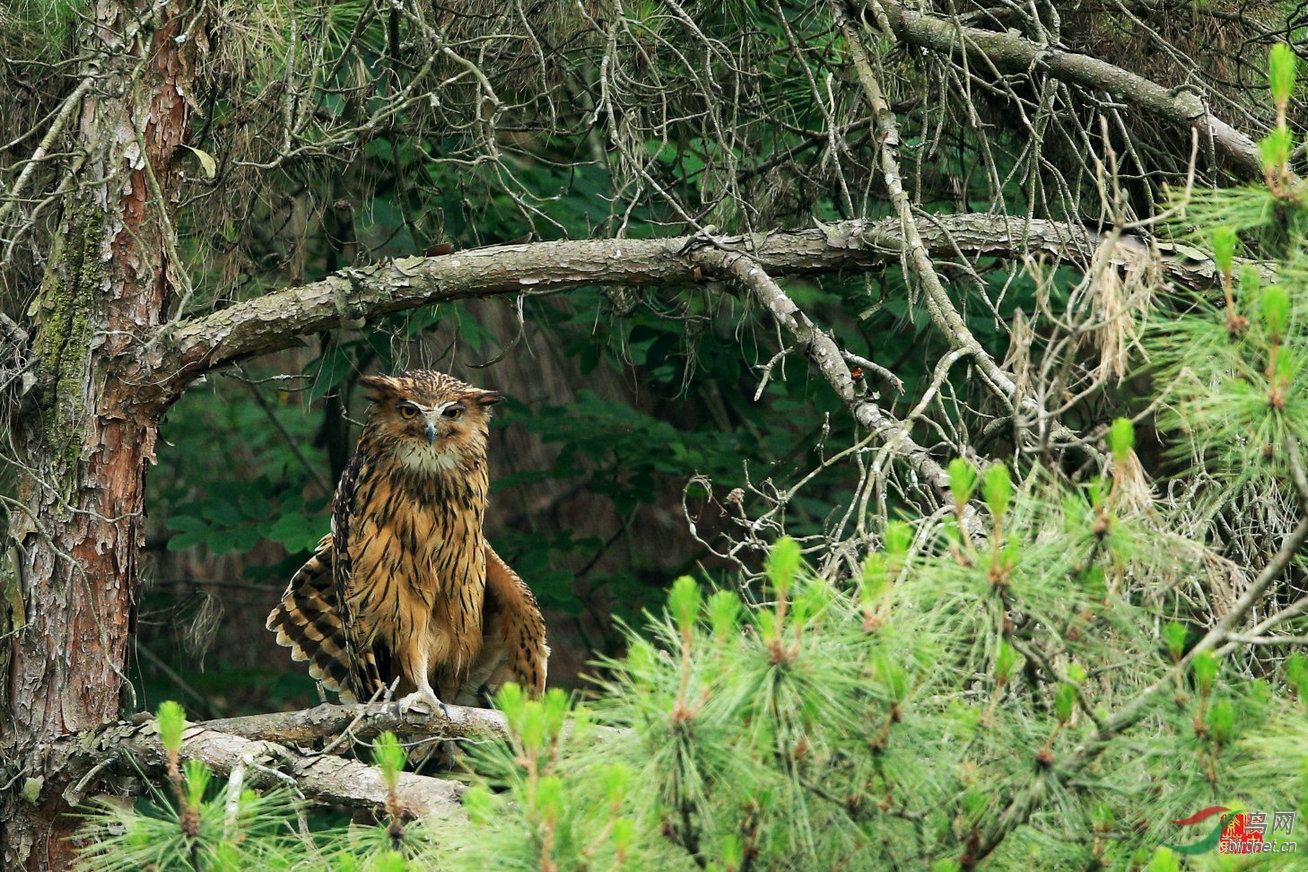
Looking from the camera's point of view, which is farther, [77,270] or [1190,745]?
[77,270]

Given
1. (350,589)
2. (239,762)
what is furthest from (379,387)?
(239,762)

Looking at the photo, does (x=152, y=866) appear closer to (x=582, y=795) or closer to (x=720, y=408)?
(x=582, y=795)

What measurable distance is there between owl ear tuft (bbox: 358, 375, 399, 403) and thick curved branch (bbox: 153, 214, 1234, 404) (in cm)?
49

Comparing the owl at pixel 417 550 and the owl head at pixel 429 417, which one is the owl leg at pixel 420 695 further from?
the owl head at pixel 429 417

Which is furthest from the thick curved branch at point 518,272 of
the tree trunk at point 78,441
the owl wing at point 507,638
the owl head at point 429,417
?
the owl wing at point 507,638

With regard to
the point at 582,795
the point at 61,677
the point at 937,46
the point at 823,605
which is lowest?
the point at 61,677

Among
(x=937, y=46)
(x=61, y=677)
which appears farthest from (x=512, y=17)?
(x=61, y=677)

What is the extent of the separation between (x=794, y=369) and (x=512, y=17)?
1.91 meters

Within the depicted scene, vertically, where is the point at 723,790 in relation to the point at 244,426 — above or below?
above

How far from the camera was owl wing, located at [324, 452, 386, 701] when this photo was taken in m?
4.33

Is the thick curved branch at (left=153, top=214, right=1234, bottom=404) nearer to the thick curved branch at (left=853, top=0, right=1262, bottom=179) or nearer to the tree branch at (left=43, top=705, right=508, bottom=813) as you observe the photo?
the thick curved branch at (left=853, top=0, right=1262, bottom=179)

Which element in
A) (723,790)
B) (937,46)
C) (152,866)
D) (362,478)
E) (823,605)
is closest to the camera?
(723,790)

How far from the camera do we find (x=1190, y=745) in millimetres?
1636

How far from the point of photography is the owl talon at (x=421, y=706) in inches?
149
